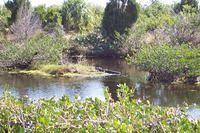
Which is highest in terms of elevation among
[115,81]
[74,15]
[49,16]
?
[74,15]

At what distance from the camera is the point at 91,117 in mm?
4711

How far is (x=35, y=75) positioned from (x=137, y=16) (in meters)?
12.5

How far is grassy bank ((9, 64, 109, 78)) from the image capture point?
22.2 meters

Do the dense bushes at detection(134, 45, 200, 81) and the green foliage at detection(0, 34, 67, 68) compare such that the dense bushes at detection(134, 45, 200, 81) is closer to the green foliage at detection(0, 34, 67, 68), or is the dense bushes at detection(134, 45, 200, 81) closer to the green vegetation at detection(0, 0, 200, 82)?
the green vegetation at detection(0, 0, 200, 82)

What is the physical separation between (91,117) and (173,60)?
559 inches

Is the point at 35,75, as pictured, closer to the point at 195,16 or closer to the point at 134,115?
the point at 195,16

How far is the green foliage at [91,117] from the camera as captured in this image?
14.5ft

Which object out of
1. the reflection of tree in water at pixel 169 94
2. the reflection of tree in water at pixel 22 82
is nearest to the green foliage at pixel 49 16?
the reflection of tree in water at pixel 22 82

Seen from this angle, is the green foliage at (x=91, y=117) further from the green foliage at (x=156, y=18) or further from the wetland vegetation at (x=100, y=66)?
the green foliage at (x=156, y=18)

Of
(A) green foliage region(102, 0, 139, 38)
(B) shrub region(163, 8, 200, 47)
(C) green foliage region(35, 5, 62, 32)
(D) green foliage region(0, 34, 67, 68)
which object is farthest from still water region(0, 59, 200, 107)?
(C) green foliage region(35, 5, 62, 32)

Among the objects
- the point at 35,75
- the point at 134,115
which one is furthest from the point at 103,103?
the point at 35,75

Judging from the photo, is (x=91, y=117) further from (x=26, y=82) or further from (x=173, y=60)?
(x=26, y=82)

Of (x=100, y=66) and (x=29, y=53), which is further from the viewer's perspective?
(x=100, y=66)

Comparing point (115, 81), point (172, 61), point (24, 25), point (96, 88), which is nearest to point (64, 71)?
point (115, 81)
